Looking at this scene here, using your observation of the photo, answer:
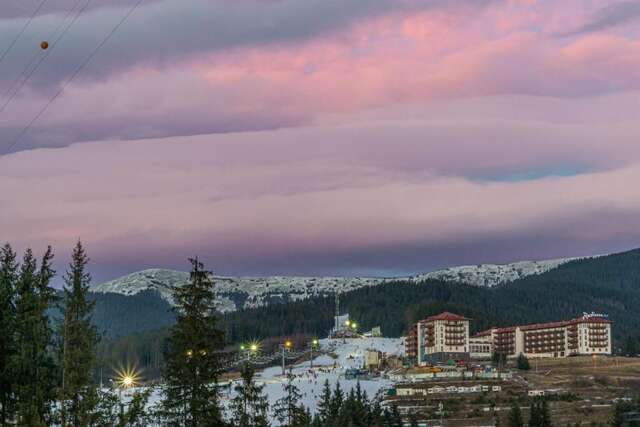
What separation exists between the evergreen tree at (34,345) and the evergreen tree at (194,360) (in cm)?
746

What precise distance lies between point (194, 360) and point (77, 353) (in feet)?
34.4

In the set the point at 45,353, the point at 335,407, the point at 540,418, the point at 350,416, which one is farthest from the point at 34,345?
the point at 540,418

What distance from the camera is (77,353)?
218ft

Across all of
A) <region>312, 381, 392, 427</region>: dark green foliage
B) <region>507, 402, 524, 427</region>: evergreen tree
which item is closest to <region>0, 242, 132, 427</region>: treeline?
<region>312, 381, 392, 427</region>: dark green foliage

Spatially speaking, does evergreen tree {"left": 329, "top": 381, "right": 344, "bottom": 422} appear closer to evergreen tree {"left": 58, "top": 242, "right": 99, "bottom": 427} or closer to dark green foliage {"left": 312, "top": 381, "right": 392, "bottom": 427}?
dark green foliage {"left": 312, "top": 381, "right": 392, "bottom": 427}

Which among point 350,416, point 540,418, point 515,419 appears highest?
point 350,416

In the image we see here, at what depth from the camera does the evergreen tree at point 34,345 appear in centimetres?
6819

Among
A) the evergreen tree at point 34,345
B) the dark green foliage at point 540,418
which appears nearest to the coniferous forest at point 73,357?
the evergreen tree at point 34,345

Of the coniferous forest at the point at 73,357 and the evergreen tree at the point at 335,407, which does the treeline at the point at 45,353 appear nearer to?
the coniferous forest at the point at 73,357

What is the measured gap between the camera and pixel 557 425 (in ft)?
656

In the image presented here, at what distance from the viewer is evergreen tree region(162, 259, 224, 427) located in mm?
75062

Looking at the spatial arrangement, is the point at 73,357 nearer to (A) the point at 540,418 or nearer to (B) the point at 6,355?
(B) the point at 6,355

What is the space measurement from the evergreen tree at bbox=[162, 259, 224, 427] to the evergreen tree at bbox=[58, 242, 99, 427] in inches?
330

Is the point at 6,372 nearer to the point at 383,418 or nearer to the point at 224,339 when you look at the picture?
the point at 224,339
